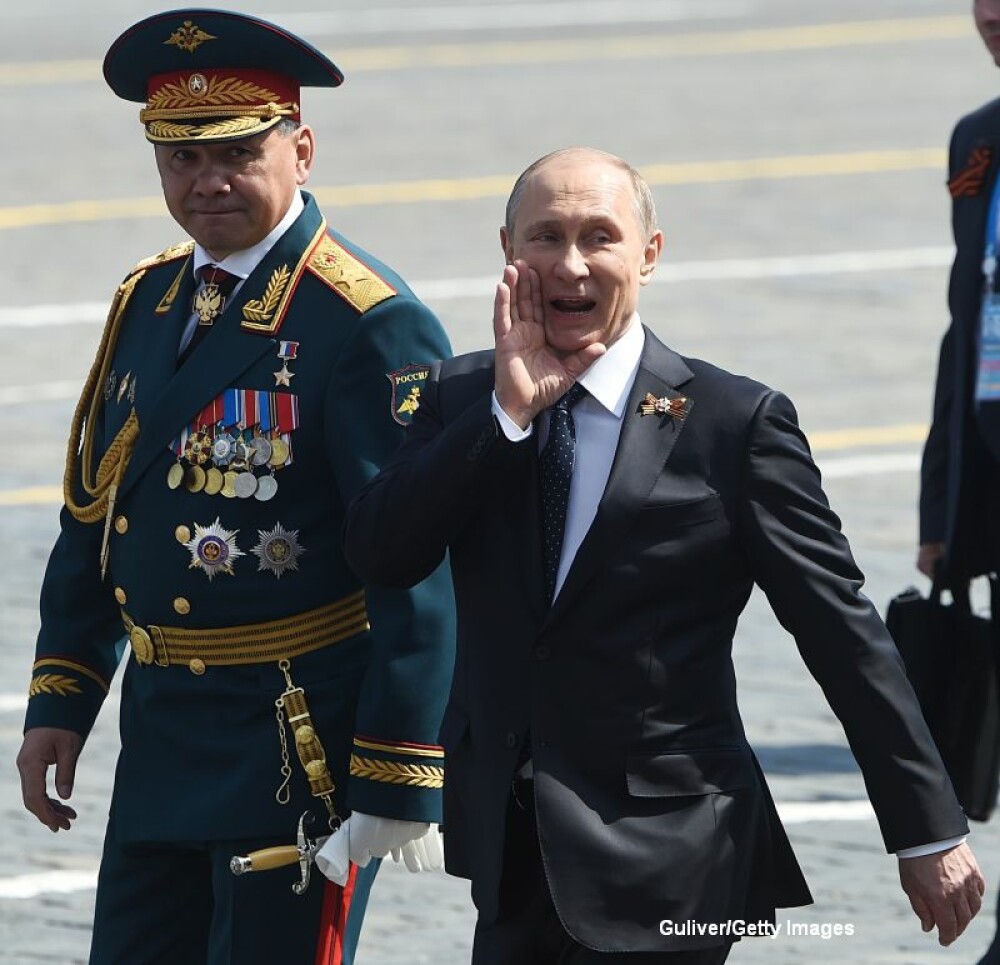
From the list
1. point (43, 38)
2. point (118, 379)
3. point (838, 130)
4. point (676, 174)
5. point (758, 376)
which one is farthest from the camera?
point (43, 38)

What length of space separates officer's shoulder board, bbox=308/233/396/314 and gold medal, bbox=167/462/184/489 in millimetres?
441

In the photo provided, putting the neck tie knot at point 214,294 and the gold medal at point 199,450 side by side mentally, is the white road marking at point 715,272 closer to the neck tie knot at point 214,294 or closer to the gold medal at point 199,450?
the neck tie knot at point 214,294

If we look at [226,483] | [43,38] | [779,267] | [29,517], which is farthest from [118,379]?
[43,38]

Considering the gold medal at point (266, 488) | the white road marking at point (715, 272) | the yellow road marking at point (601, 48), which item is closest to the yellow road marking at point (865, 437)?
the white road marking at point (715, 272)

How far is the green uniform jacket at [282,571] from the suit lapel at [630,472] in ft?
2.06

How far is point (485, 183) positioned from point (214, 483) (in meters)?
13.2

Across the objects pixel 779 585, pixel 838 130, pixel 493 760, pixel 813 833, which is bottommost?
pixel 813 833

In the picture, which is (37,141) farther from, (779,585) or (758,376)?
(779,585)

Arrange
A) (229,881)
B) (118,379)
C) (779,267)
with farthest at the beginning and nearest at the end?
(779,267) → (118,379) → (229,881)

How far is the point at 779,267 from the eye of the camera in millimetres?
15867

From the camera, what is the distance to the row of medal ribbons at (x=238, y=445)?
4859mm

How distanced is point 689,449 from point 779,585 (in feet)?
0.86

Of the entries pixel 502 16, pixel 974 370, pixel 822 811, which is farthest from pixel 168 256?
pixel 502 16

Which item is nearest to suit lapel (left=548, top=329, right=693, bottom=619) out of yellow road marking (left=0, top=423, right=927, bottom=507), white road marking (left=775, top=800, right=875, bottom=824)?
white road marking (left=775, top=800, right=875, bottom=824)
